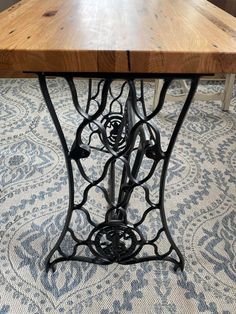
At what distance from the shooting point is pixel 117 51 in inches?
20.0

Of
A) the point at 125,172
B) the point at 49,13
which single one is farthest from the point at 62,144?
the point at 49,13

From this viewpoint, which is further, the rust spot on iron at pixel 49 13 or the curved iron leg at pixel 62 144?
the rust spot on iron at pixel 49 13

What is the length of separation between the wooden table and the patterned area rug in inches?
2.2

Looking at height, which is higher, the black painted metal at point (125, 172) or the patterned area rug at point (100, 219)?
the black painted metal at point (125, 172)

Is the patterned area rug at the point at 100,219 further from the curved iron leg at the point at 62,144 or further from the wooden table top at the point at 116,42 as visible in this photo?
the wooden table top at the point at 116,42

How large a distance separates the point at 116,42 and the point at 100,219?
2.25 feet

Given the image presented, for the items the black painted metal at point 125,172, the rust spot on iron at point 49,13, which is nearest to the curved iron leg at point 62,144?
the black painted metal at point 125,172

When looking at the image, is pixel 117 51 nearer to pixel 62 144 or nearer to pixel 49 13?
pixel 62 144

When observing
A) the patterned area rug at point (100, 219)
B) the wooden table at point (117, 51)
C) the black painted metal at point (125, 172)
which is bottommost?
the patterned area rug at point (100, 219)

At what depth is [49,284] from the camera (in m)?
0.88

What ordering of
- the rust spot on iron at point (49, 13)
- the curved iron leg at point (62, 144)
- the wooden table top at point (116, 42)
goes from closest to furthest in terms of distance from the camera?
the wooden table top at point (116, 42) → the curved iron leg at point (62, 144) → the rust spot on iron at point (49, 13)

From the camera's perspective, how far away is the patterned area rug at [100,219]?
0.85 meters

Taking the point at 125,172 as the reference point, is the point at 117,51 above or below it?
above

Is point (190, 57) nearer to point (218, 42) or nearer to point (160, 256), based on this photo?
point (218, 42)
